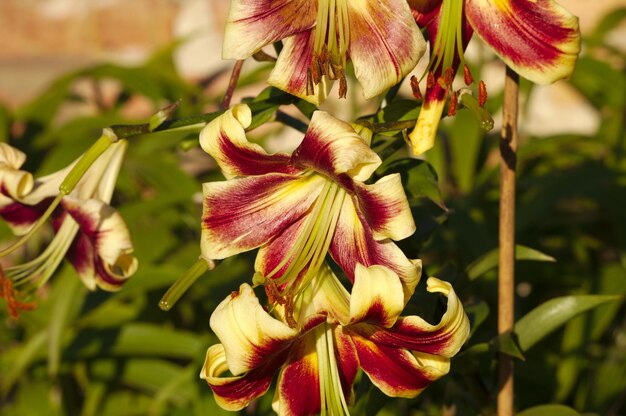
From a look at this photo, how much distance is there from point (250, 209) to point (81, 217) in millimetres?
223

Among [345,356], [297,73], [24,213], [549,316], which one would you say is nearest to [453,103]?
[297,73]

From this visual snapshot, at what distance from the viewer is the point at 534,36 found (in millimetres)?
866

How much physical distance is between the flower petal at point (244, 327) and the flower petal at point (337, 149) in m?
0.11

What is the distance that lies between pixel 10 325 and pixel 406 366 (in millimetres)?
1491

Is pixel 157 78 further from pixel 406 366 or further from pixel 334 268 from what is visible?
pixel 406 366

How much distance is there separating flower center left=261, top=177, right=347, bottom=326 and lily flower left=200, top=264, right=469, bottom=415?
0.06ft

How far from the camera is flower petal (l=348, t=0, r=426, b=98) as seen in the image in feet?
2.80

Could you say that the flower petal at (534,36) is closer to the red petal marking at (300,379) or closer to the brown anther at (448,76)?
the brown anther at (448,76)

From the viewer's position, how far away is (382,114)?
36.9 inches

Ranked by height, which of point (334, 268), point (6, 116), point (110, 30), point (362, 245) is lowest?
point (110, 30)

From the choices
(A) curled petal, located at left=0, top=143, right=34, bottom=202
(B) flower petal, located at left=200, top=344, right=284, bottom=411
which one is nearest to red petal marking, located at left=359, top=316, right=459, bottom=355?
(B) flower petal, located at left=200, top=344, right=284, bottom=411

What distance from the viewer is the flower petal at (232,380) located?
85cm

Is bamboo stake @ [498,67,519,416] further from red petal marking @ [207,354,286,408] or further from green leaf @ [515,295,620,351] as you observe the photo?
red petal marking @ [207,354,286,408]

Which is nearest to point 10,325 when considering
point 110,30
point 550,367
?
point 550,367
